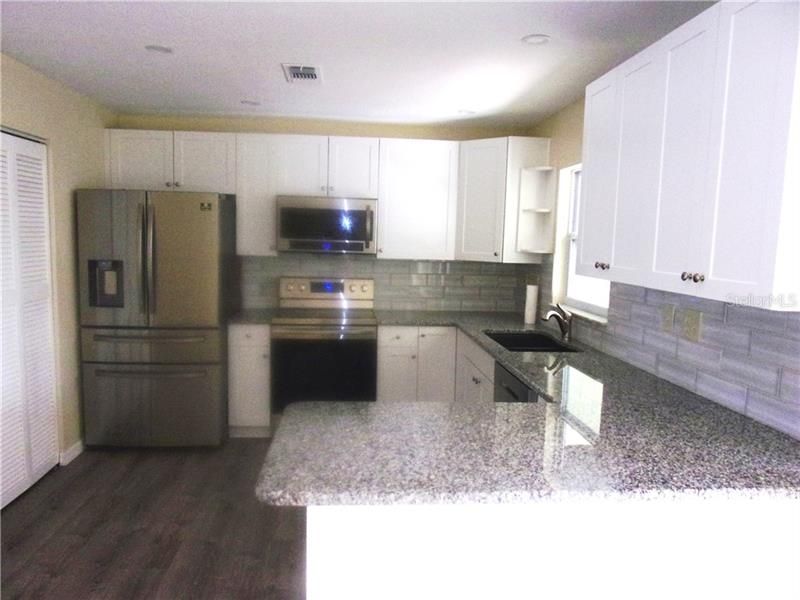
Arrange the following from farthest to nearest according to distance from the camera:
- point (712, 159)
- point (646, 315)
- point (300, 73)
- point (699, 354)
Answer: point (300, 73) < point (646, 315) < point (699, 354) < point (712, 159)

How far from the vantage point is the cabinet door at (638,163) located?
173 centimetres

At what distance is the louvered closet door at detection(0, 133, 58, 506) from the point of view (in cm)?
258

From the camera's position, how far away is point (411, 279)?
4102 millimetres

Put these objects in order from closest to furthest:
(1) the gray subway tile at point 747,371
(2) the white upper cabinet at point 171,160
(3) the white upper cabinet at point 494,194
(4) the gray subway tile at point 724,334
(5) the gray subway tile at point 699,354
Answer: (1) the gray subway tile at point 747,371, (4) the gray subway tile at point 724,334, (5) the gray subway tile at point 699,354, (3) the white upper cabinet at point 494,194, (2) the white upper cabinet at point 171,160

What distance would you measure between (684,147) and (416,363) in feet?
7.85

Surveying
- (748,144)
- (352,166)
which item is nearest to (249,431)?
(352,166)

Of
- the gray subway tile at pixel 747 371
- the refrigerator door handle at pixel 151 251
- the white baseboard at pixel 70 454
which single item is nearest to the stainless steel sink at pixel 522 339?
the gray subway tile at pixel 747 371

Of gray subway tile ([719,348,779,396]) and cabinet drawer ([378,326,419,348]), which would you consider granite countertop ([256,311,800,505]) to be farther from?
cabinet drawer ([378,326,419,348])

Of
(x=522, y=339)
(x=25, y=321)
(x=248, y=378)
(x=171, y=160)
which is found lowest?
(x=248, y=378)

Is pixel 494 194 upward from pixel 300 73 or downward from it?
downward

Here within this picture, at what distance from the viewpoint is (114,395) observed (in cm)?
330

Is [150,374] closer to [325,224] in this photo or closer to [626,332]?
[325,224]

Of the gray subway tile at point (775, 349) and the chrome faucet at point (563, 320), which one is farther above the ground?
the gray subway tile at point (775, 349)

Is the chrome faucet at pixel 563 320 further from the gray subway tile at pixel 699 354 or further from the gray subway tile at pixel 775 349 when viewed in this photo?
the gray subway tile at pixel 775 349
